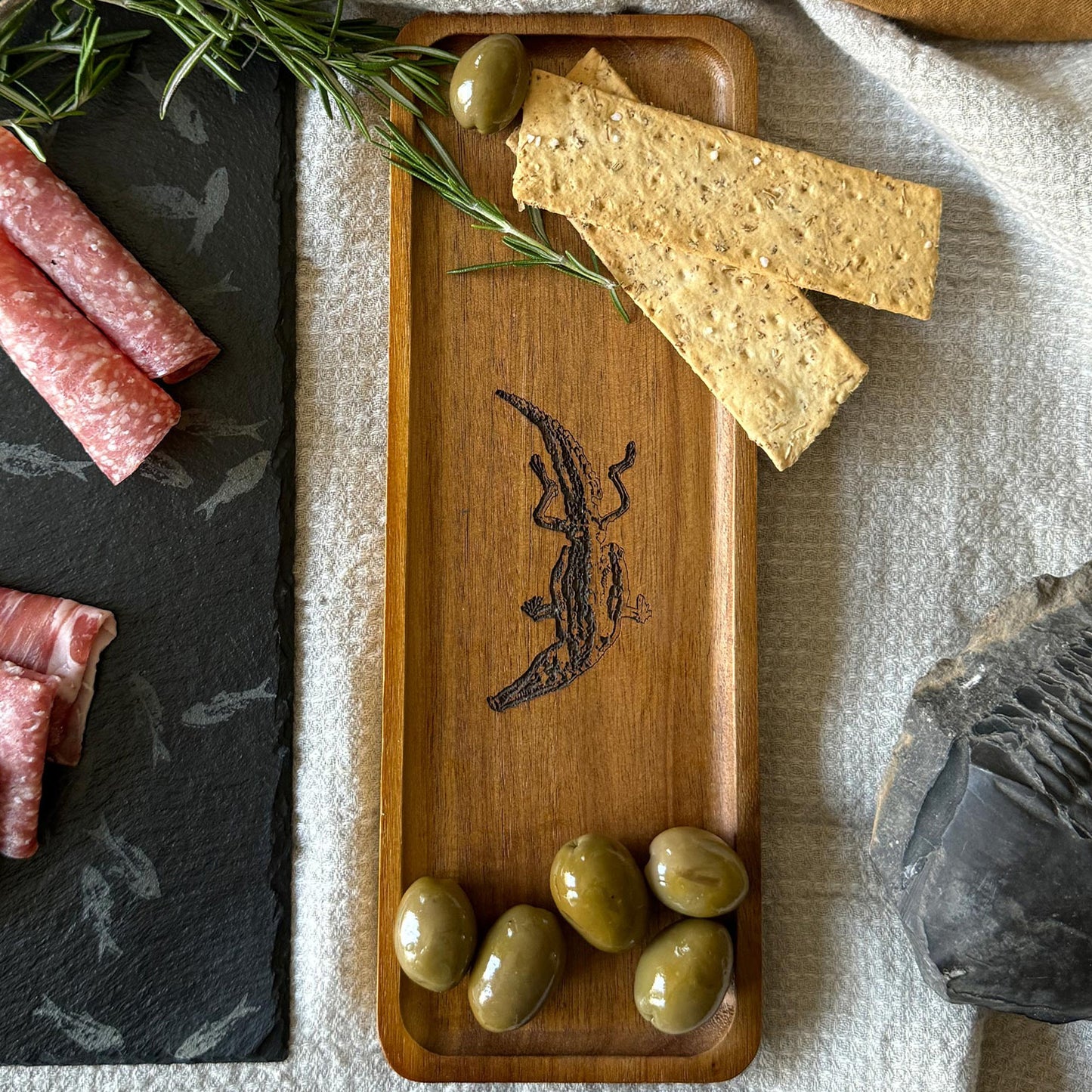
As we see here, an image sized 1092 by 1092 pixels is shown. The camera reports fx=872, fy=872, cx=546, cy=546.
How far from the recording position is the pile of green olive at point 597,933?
990 millimetres

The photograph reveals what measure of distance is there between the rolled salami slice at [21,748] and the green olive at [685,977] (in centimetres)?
77

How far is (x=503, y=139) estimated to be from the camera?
111 cm

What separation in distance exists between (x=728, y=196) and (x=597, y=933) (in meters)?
0.88

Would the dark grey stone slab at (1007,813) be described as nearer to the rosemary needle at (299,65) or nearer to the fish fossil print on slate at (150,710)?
the rosemary needle at (299,65)

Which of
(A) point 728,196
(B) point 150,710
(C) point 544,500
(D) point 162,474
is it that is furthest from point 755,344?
(B) point 150,710

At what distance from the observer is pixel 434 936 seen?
3.26 feet

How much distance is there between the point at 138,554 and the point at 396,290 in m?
0.48

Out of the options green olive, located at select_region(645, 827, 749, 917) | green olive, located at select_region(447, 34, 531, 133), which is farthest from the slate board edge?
green olive, located at select_region(645, 827, 749, 917)

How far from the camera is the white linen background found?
112cm

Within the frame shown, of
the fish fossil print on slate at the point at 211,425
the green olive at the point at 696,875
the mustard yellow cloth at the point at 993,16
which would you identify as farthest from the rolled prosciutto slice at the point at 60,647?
the mustard yellow cloth at the point at 993,16

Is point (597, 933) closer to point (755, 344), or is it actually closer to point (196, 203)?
point (755, 344)

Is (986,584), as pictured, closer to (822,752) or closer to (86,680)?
(822,752)

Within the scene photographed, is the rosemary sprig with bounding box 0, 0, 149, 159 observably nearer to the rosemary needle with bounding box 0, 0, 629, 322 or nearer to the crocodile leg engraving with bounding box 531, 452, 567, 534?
the rosemary needle with bounding box 0, 0, 629, 322

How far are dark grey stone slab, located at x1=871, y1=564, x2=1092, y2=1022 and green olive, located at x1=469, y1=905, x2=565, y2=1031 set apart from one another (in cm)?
42
